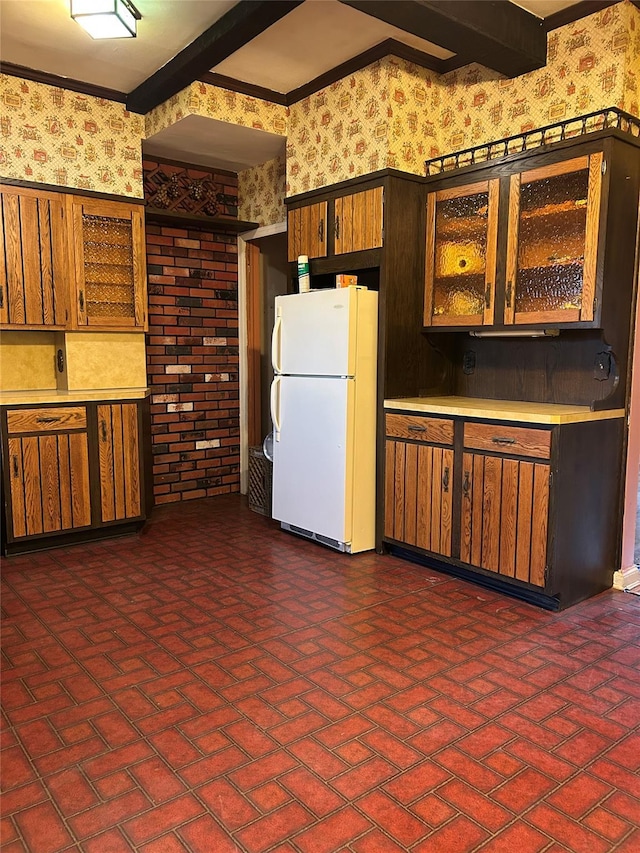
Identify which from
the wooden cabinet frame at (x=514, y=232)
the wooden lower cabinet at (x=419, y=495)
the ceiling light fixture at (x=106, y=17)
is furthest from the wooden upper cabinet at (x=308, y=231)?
the ceiling light fixture at (x=106, y=17)

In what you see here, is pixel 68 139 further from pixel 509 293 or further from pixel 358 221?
pixel 509 293

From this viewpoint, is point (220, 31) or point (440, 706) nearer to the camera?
point (440, 706)

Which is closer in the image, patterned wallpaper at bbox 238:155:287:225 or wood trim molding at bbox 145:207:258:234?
wood trim molding at bbox 145:207:258:234

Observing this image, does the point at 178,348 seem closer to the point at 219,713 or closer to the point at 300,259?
the point at 300,259

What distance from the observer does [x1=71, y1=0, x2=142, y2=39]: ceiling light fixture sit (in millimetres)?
2555

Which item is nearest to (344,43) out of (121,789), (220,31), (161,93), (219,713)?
(220,31)

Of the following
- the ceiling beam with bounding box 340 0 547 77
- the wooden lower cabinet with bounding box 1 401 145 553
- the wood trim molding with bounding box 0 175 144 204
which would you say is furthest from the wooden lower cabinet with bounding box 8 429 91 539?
the ceiling beam with bounding box 340 0 547 77

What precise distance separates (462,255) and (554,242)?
0.57m

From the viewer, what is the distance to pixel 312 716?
2.04 metres

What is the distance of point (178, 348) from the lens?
4938 millimetres

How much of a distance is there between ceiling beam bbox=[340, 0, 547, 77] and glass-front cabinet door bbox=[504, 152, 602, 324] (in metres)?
0.57

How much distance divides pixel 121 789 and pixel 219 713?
42 centimetres

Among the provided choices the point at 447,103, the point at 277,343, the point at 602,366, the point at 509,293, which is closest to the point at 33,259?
the point at 277,343

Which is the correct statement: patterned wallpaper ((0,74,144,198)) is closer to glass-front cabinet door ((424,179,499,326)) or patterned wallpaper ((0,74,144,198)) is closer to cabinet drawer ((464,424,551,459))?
glass-front cabinet door ((424,179,499,326))
